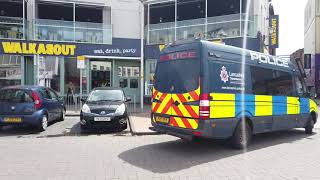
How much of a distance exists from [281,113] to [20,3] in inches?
681

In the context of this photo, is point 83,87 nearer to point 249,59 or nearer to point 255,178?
point 249,59

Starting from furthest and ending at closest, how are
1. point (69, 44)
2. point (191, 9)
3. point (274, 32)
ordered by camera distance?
point (191, 9), point (274, 32), point (69, 44)

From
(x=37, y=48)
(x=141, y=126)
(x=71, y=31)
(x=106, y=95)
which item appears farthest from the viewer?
(x=71, y=31)

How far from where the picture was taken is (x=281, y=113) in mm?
10102

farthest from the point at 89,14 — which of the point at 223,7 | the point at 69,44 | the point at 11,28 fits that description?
the point at 223,7

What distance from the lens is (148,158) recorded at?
7.66m

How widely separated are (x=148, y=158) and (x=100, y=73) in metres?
14.7

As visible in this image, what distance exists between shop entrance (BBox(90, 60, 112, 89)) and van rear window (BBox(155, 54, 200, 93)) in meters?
13.0

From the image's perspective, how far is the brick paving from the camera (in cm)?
636

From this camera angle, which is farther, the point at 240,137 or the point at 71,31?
the point at 71,31

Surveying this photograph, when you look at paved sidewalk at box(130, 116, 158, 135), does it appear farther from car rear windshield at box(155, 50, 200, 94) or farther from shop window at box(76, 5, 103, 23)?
shop window at box(76, 5, 103, 23)

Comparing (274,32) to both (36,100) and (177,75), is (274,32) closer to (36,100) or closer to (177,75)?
(177,75)

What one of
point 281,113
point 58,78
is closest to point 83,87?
point 58,78

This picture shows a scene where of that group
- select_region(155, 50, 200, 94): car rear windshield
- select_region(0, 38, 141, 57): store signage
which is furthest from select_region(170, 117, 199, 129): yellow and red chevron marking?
select_region(0, 38, 141, 57): store signage
